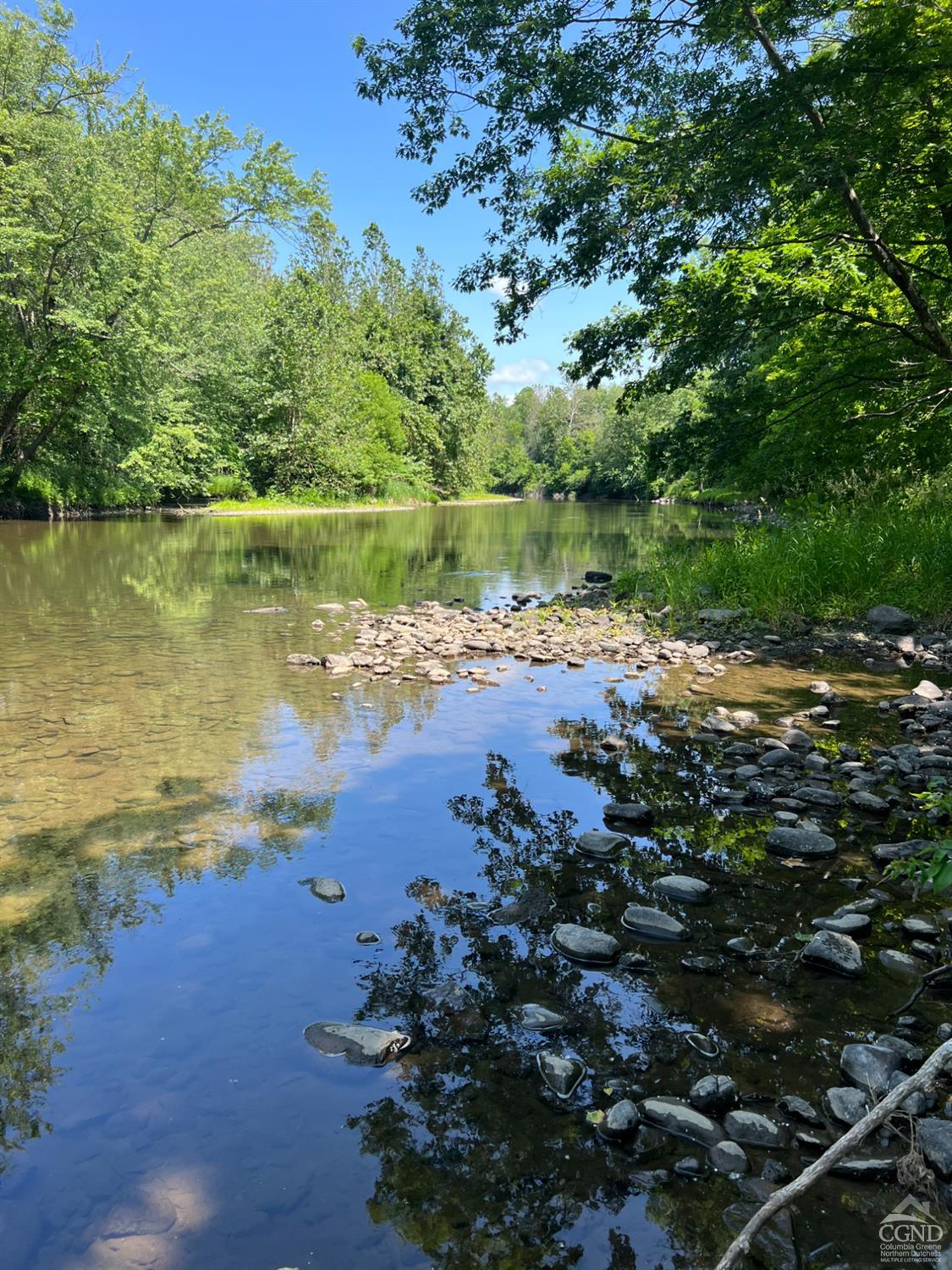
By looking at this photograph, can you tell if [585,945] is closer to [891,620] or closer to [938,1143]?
[938,1143]

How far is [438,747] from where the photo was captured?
7430 mm

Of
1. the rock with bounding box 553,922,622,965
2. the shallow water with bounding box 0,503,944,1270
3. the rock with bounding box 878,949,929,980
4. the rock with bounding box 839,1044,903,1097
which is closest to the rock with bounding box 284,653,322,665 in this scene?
the shallow water with bounding box 0,503,944,1270

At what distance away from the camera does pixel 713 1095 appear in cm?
297

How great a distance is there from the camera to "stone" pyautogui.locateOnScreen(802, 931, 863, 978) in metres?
3.79

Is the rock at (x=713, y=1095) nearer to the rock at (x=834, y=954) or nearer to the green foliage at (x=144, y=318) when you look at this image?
the rock at (x=834, y=954)

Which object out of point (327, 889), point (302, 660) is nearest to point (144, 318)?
point (302, 660)

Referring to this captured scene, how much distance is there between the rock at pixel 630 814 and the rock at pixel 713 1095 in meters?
2.69

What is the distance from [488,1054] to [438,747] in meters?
4.23

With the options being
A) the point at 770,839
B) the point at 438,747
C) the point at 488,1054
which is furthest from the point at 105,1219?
the point at 438,747

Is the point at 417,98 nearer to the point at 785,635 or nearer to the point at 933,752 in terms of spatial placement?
the point at 785,635

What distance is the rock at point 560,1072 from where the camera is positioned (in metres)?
3.08

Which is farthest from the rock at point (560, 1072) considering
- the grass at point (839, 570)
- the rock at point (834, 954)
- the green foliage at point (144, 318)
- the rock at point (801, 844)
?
the green foliage at point (144, 318)

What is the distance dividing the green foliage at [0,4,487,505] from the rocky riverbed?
96.0 ft

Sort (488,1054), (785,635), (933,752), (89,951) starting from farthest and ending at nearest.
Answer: (785,635) → (933,752) → (89,951) → (488,1054)
